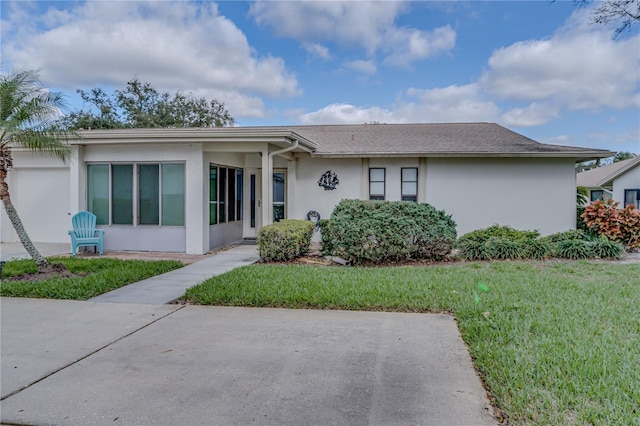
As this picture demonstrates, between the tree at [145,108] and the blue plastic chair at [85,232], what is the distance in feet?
73.4

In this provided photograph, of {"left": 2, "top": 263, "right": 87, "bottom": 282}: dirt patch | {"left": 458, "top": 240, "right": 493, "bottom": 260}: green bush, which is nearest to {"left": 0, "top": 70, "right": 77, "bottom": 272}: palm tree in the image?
{"left": 2, "top": 263, "right": 87, "bottom": 282}: dirt patch

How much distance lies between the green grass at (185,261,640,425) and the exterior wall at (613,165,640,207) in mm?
15566

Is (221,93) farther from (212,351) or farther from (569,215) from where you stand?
(212,351)

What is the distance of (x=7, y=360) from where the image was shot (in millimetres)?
3576

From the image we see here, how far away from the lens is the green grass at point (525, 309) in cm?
278

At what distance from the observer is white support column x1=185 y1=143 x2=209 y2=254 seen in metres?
9.82

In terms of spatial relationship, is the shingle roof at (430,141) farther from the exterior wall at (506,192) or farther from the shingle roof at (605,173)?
the shingle roof at (605,173)

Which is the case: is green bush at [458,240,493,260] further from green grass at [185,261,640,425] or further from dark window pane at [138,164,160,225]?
dark window pane at [138,164,160,225]

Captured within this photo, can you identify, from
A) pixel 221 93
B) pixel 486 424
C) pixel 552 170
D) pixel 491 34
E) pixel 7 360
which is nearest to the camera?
pixel 486 424

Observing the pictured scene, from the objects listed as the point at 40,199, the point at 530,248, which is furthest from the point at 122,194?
the point at 530,248

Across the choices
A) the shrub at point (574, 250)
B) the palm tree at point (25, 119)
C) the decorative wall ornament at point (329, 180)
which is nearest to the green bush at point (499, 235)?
the shrub at point (574, 250)

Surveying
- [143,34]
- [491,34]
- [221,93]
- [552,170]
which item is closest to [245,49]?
[143,34]

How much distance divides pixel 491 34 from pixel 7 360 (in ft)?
48.5

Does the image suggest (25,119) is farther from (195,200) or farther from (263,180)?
(263,180)
